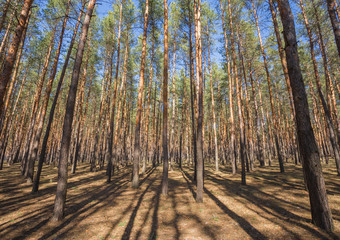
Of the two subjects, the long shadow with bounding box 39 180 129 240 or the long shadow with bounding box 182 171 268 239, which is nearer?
the long shadow with bounding box 182 171 268 239

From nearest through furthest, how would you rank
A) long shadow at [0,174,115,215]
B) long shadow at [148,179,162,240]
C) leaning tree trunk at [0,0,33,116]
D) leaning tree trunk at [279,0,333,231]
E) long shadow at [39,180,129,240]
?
1. leaning tree trunk at [0,0,33,116]
2. leaning tree trunk at [279,0,333,231]
3. long shadow at [148,179,162,240]
4. long shadow at [39,180,129,240]
5. long shadow at [0,174,115,215]

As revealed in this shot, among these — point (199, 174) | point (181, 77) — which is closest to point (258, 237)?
point (199, 174)

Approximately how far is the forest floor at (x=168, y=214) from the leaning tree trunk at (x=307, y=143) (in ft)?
1.53

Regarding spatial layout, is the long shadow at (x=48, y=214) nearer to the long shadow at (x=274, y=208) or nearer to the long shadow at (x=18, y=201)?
the long shadow at (x=18, y=201)

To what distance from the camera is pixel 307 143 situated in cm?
455

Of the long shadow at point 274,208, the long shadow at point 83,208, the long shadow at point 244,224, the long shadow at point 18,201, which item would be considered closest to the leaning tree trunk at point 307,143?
the long shadow at point 274,208

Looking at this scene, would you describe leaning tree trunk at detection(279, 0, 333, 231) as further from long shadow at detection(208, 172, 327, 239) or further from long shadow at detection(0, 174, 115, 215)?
long shadow at detection(0, 174, 115, 215)

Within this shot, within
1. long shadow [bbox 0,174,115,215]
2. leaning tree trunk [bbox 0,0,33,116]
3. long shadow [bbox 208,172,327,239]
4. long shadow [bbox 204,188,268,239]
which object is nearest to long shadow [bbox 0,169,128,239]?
long shadow [bbox 0,174,115,215]

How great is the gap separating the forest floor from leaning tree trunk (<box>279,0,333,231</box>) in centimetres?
47

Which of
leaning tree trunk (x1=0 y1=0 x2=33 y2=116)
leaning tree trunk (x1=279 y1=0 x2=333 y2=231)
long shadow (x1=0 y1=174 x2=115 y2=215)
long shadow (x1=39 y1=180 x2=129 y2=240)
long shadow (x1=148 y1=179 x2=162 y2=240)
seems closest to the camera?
leaning tree trunk (x1=0 y1=0 x2=33 y2=116)

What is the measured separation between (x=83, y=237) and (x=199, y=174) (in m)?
4.90

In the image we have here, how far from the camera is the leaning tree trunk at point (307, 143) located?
426 cm

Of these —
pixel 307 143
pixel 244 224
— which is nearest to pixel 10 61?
pixel 244 224

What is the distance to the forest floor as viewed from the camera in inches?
174
